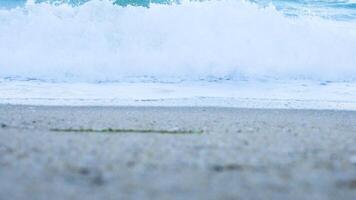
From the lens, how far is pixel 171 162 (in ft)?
10.5

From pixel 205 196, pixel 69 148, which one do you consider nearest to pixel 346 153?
pixel 205 196

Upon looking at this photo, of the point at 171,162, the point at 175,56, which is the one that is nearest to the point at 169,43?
the point at 175,56

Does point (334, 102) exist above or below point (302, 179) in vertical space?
below

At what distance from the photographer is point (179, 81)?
32.0 ft

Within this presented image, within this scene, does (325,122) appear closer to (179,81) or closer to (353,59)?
(179,81)

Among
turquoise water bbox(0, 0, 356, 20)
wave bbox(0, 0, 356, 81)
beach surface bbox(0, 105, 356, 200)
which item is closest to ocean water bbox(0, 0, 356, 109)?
wave bbox(0, 0, 356, 81)

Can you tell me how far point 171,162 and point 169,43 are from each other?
903 cm

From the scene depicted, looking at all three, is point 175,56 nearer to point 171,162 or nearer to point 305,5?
point 171,162

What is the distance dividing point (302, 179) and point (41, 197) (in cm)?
130

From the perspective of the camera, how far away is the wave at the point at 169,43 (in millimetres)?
10516

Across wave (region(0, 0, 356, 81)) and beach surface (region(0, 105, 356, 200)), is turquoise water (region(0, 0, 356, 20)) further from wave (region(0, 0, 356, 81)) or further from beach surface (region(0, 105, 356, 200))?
beach surface (region(0, 105, 356, 200))

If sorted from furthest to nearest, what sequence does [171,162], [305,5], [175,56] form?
[305,5], [175,56], [171,162]

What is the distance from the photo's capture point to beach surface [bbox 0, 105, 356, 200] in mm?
2574

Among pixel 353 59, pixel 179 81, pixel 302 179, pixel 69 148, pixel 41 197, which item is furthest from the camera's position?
pixel 353 59
